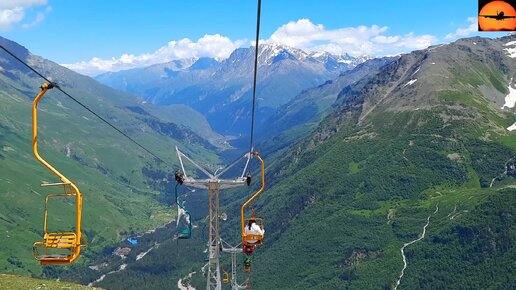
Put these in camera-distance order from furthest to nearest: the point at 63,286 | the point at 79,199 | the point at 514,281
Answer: the point at 514,281
the point at 63,286
the point at 79,199

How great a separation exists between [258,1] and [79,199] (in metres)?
11.4

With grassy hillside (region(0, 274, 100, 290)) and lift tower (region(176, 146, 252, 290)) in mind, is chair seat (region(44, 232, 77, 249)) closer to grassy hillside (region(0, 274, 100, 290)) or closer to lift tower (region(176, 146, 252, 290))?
lift tower (region(176, 146, 252, 290))

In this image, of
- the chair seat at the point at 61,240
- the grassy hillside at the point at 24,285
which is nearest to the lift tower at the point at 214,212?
the chair seat at the point at 61,240

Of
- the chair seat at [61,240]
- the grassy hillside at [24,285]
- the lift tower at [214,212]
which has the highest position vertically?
the chair seat at [61,240]

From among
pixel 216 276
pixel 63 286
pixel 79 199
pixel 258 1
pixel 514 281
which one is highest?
pixel 258 1

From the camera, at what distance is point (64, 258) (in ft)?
72.5

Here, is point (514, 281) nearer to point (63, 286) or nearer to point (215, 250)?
point (63, 286)

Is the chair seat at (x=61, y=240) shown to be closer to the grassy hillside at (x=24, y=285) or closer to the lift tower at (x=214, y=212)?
the lift tower at (x=214, y=212)

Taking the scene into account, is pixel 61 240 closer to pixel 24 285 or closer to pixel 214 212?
pixel 214 212

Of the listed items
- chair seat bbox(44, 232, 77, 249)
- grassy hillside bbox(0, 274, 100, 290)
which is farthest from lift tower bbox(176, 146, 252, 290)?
grassy hillside bbox(0, 274, 100, 290)

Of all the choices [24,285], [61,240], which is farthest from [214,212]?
[24,285]

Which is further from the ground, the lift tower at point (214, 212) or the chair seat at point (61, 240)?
the chair seat at point (61, 240)

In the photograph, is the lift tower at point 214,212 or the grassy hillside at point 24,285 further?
the grassy hillside at point 24,285

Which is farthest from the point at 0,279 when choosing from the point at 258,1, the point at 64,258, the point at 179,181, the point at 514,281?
the point at 514,281
